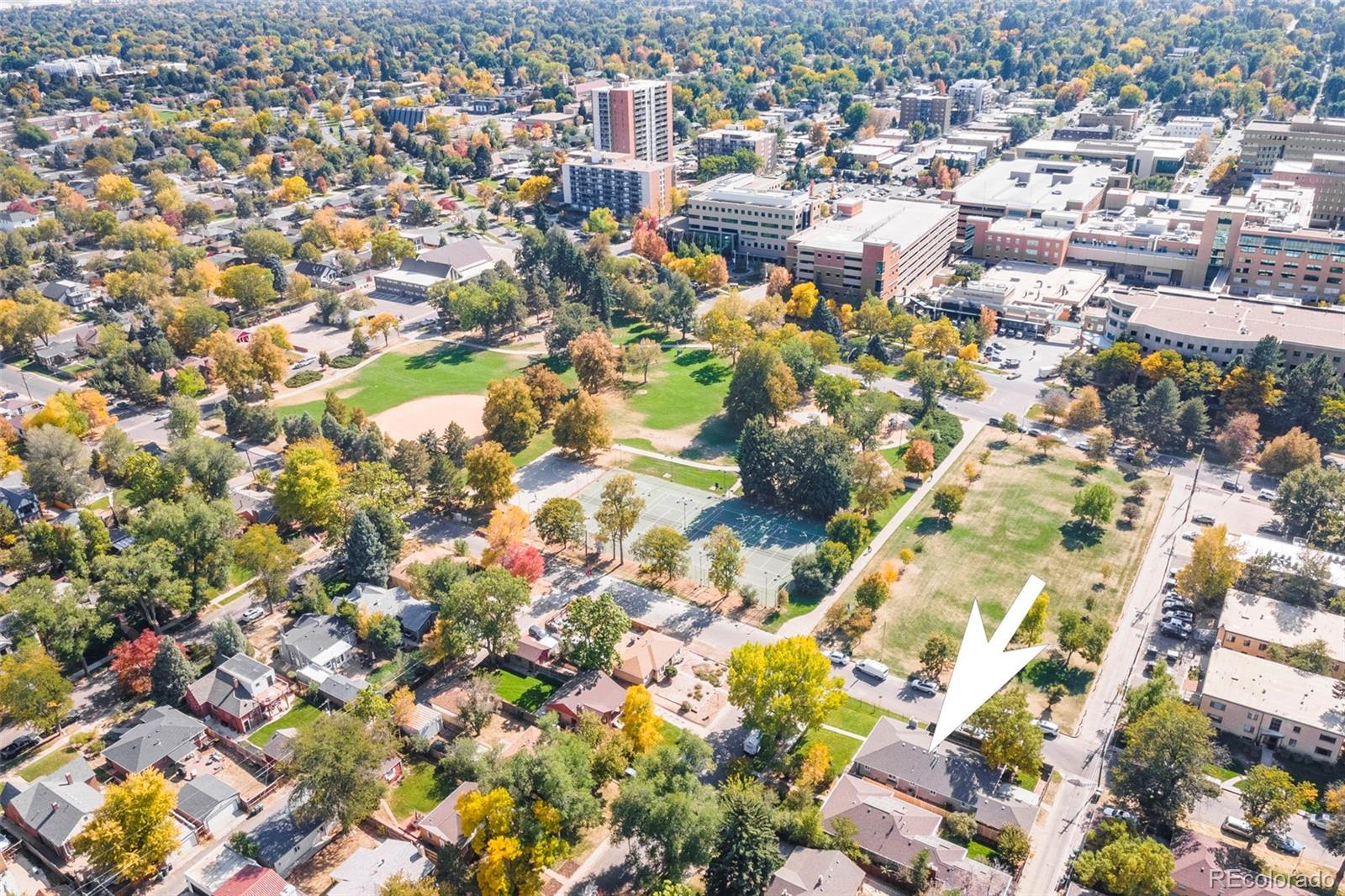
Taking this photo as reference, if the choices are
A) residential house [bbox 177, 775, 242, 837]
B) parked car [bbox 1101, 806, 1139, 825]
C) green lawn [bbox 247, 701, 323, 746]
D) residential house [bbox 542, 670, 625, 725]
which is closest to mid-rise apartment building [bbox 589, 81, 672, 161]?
residential house [bbox 542, 670, 625, 725]

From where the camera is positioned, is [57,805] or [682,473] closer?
[57,805]

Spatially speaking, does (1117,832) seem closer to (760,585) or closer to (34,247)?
(760,585)

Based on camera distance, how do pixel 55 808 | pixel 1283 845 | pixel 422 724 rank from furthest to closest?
pixel 422 724
pixel 55 808
pixel 1283 845

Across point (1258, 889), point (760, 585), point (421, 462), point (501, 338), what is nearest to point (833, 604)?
point (760, 585)

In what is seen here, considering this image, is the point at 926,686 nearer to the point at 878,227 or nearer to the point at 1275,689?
the point at 1275,689

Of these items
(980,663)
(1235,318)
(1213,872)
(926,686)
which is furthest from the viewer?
(1235,318)

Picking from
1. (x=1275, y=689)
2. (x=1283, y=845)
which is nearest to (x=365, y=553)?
(x=1283, y=845)

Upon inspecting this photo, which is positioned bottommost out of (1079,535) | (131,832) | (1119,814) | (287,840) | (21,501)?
(287,840)

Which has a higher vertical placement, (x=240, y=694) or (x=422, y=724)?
(x=240, y=694)
